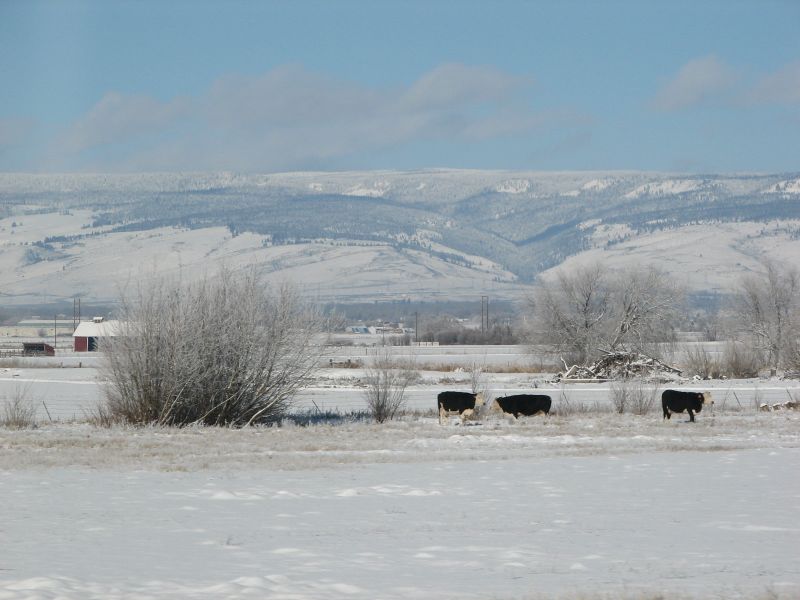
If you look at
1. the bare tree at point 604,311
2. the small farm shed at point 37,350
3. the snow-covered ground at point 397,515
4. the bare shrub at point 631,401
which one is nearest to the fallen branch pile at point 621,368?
the bare tree at point 604,311

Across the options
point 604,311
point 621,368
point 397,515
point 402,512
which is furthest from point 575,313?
point 397,515

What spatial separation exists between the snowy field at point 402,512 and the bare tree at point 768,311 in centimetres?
3943

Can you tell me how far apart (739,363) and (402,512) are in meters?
48.9

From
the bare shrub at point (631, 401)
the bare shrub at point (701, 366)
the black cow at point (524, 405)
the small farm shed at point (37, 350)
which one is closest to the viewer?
the black cow at point (524, 405)

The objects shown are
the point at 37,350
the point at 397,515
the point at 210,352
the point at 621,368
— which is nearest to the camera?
the point at 397,515

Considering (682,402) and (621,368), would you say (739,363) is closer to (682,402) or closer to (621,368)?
(621,368)

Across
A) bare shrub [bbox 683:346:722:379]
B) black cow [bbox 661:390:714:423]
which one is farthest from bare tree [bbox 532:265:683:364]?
black cow [bbox 661:390:714:423]

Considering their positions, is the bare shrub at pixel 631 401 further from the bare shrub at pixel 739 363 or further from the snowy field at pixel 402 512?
the bare shrub at pixel 739 363

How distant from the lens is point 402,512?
16219mm

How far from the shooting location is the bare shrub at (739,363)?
6106 centimetres

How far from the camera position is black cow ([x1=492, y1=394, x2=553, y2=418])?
32.0m

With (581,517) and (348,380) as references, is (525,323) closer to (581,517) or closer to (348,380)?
(348,380)

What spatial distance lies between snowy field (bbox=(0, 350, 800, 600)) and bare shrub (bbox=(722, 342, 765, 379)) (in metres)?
32.8

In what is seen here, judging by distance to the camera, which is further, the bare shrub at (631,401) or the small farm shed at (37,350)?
the small farm shed at (37,350)
